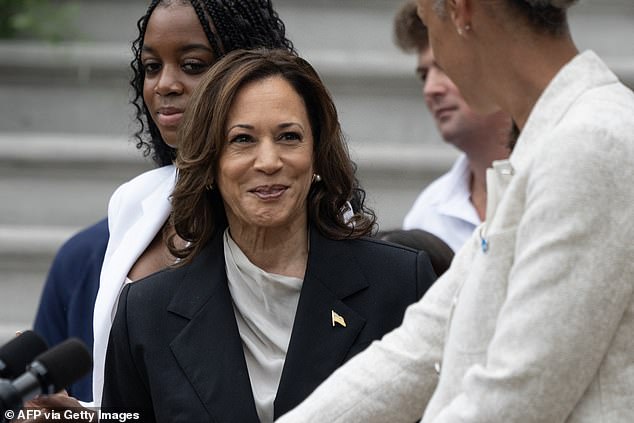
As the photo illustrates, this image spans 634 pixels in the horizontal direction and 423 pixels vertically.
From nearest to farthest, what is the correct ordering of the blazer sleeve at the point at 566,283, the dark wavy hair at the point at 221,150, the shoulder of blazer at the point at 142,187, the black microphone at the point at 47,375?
the blazer sleeve at the point at 566,283, the black microphone at the point at 47,375, the dark wavy hair at the point at 221,150, the shoulder of blazer at the point at 142,187

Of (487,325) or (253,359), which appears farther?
(253,359)

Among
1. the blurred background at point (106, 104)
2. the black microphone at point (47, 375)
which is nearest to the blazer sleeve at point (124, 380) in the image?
the black microphone at point (47, 375)

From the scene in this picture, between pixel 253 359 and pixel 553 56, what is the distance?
1.34m

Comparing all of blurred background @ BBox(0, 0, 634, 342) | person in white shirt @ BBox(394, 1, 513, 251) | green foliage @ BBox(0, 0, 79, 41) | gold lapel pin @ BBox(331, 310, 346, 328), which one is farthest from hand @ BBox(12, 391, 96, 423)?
green foliage @ BBox(0, 0, 79, 41)

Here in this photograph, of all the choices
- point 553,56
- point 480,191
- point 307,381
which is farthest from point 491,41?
point 480,191

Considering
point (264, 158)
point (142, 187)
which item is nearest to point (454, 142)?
point (142, 187)

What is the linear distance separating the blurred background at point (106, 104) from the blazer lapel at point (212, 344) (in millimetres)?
2736

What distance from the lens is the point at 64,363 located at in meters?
2.31

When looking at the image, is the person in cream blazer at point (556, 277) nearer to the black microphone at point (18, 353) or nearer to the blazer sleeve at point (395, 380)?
the blazer sleeve at point (395, 380)

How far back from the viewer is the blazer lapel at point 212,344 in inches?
128

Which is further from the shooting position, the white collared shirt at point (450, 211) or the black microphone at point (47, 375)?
the white collared shirt at point (450, 211)

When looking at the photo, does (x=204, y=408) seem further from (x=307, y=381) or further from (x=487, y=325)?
(x=487, y=325)

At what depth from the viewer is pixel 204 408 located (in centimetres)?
326

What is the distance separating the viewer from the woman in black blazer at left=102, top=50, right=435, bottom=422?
3305 mm
